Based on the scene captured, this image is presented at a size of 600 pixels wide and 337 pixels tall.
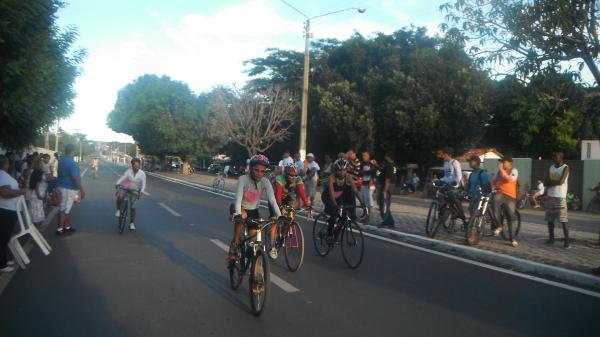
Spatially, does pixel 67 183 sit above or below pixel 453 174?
below

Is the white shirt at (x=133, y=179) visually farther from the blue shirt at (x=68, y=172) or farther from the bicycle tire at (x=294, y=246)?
the bicycle tire at (x=294, y=246)

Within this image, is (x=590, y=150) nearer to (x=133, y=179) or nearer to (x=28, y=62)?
(x=133, y=179)

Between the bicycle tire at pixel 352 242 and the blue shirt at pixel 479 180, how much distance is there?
3554 millimetres

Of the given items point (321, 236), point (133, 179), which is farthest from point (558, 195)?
point (133, 179)

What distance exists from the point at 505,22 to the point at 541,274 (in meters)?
4.67

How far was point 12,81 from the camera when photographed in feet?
30.1

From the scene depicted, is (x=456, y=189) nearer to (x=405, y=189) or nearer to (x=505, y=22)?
(x=505, y=22)

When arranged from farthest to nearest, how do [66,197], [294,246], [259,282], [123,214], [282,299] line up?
[123,214], [66,197], [294,246], [282,299], [259,282]

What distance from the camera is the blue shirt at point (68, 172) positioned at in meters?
10.0

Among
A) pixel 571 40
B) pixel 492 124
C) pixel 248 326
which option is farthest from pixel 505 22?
pixel 492 124

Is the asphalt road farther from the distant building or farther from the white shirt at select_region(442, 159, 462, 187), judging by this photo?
the distant building

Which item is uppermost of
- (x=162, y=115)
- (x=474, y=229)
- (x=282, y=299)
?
(x=162, y=115)

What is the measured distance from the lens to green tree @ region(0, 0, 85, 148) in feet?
27.5

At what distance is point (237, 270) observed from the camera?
6129 mm
